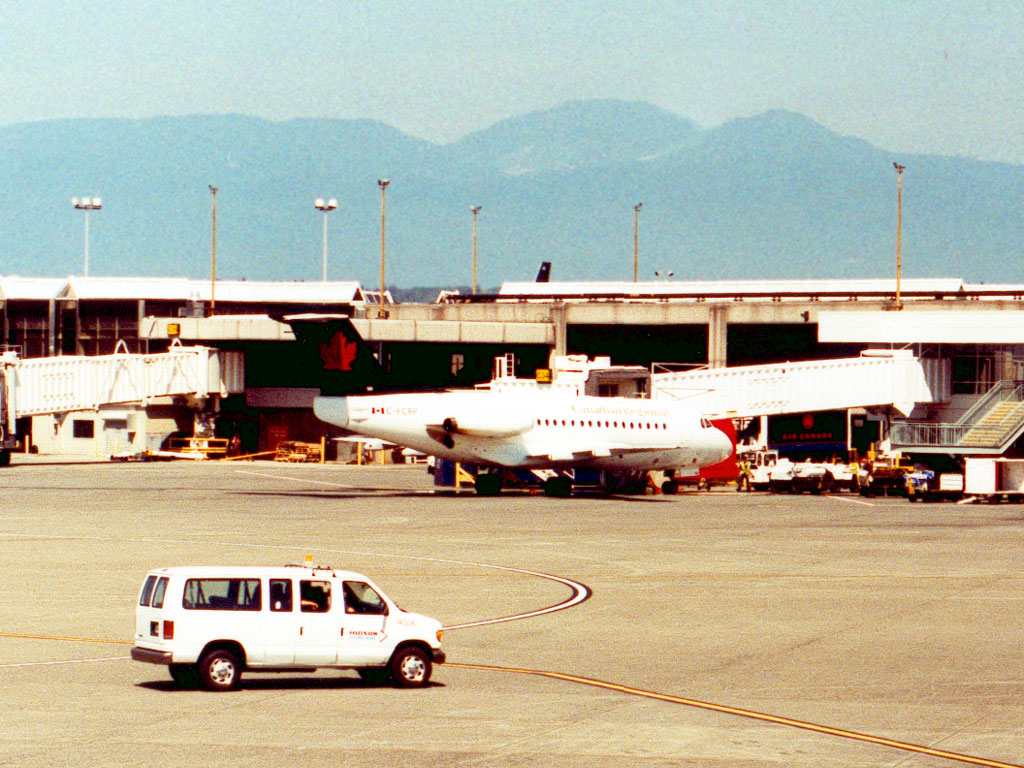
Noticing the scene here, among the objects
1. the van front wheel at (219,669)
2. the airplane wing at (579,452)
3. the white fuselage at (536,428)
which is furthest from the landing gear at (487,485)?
the van front wheel at (219,669)

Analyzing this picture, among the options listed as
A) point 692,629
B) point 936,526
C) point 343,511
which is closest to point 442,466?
point 343,511

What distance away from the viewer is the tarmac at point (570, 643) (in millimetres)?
20344

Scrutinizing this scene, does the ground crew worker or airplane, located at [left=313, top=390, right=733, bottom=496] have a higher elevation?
airplane, located at [left=313, top=390, right=733, bottom=496]

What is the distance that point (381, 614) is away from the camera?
2484 centimetres

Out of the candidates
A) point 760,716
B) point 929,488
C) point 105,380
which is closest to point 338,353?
point 929,488

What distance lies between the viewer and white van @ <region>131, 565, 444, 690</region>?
23547 millimetres

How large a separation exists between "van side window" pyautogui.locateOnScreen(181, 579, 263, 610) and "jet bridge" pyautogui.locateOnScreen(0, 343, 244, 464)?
7170 centimetres

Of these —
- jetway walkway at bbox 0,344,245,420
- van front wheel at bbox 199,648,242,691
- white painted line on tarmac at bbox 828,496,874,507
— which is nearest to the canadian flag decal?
white painted line on tarmac at bbox 828,496,874,507

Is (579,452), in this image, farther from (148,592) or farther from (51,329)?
(51,329)

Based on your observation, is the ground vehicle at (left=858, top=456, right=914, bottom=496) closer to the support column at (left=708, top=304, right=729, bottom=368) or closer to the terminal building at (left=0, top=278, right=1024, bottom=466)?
the terminal building at (left=0, top=278, right=1024, bottom=466)

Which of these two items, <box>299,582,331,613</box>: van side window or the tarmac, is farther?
<box>299,582,331,613</box>: van side window

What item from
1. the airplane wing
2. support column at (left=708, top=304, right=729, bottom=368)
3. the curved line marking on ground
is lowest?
the curved line marking on ground

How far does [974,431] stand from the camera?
274ft

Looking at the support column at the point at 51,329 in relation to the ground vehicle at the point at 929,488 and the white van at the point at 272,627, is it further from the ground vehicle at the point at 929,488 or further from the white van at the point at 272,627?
the white van at the point at 272,627
